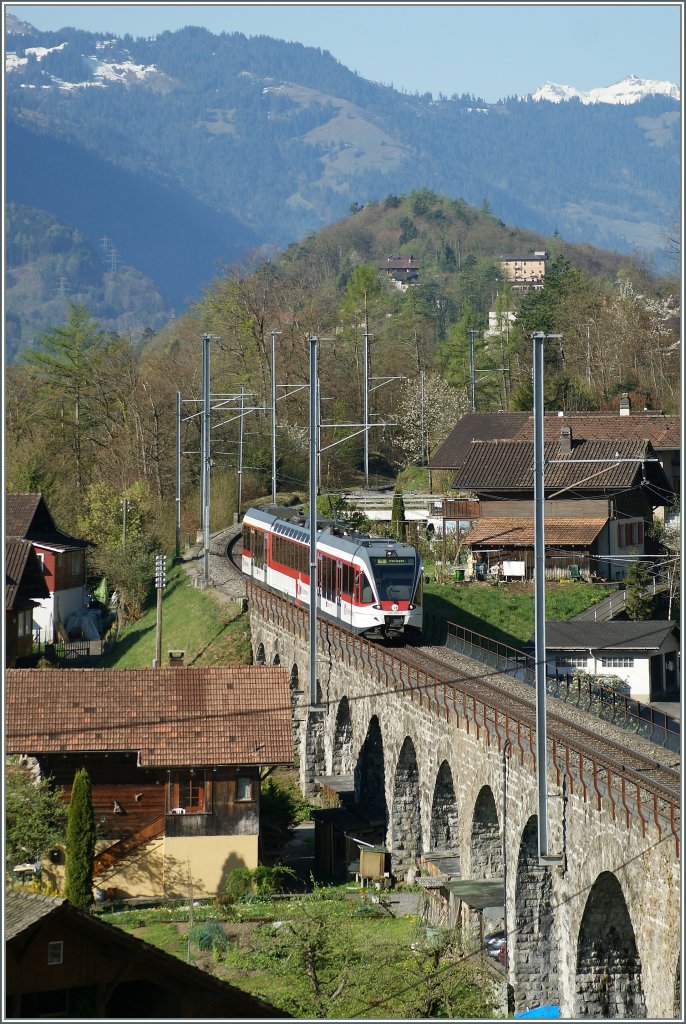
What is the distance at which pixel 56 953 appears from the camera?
18.2 m

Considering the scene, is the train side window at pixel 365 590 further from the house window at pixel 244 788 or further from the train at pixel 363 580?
the house window at pixel 244 788

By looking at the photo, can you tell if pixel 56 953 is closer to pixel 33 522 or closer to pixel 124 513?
pixel 33 522

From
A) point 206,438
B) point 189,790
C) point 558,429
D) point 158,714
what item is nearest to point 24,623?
point 206,438

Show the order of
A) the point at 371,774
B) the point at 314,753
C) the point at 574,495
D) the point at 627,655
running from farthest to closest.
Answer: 1. the point at 574,495
2. the point at 627,655
3. the point at 314,753
4. the point at 371,774

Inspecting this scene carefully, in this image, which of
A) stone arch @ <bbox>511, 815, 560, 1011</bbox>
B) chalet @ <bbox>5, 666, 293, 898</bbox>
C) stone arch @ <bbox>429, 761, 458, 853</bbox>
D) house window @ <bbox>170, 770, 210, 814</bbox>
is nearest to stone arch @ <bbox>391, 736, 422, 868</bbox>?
stone arch @ <bbox>429, 761, 458, 853</bbox>

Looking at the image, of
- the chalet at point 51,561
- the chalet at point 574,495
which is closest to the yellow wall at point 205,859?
the chalet at point 574,495

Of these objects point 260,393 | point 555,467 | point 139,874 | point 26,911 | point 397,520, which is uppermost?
point 260,393

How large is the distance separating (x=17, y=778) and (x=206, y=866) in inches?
185

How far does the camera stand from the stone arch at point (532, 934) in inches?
1070

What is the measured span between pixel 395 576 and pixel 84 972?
24.2m

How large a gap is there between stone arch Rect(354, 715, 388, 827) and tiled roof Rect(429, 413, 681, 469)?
31419 millimetres

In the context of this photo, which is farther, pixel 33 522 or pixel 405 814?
pixel 33 522

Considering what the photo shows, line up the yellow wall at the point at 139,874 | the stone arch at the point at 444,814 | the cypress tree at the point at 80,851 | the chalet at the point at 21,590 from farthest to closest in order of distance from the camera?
the chalet at the point at 21,590
the yellow wall at the point at 139,874
the stone arch at the point at 444,814
the cypress tree at the point at 80,851

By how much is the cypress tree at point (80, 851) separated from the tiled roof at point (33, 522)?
1398 inches
